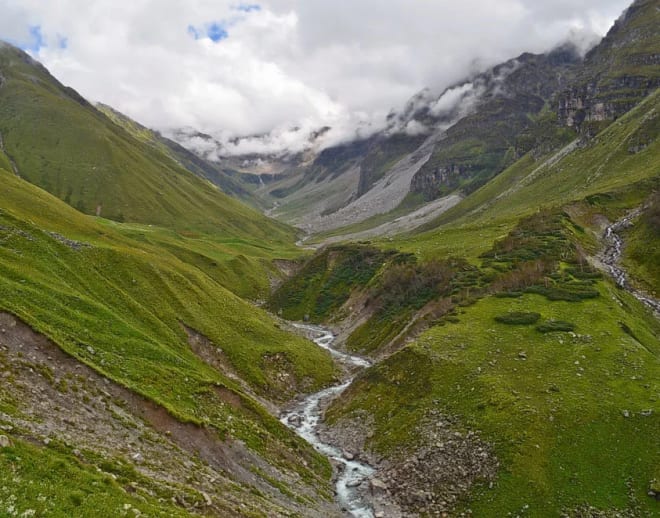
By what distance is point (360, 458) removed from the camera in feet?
170

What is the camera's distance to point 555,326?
6019cm

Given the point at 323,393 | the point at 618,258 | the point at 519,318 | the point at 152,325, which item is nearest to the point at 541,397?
the point at 519,318

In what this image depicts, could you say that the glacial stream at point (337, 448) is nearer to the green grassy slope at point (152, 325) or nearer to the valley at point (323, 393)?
the valley at point (323, 393)

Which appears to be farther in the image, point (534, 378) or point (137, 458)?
point (534, 378)

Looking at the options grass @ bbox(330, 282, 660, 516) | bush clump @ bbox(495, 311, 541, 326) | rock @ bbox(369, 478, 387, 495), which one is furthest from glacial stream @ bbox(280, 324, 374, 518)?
bush clump @ bbox(495, 311, 541, 326)

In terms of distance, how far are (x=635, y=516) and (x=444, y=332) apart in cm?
3271

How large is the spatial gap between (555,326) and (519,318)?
5.30 m

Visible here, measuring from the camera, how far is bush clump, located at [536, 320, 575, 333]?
59531 mm

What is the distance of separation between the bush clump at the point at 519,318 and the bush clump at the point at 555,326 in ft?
7.67

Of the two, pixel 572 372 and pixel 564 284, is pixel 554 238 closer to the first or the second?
pixel 564 284

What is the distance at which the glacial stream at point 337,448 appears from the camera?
43.6 metres

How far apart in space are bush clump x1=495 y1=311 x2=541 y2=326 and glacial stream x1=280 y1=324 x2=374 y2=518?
24.8 meters

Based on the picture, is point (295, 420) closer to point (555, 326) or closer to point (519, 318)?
point (519, 318)

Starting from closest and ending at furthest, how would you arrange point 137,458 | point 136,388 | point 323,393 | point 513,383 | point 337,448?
point 137,458, point 136,388, point 513,383, point 337,448, point 323,393
